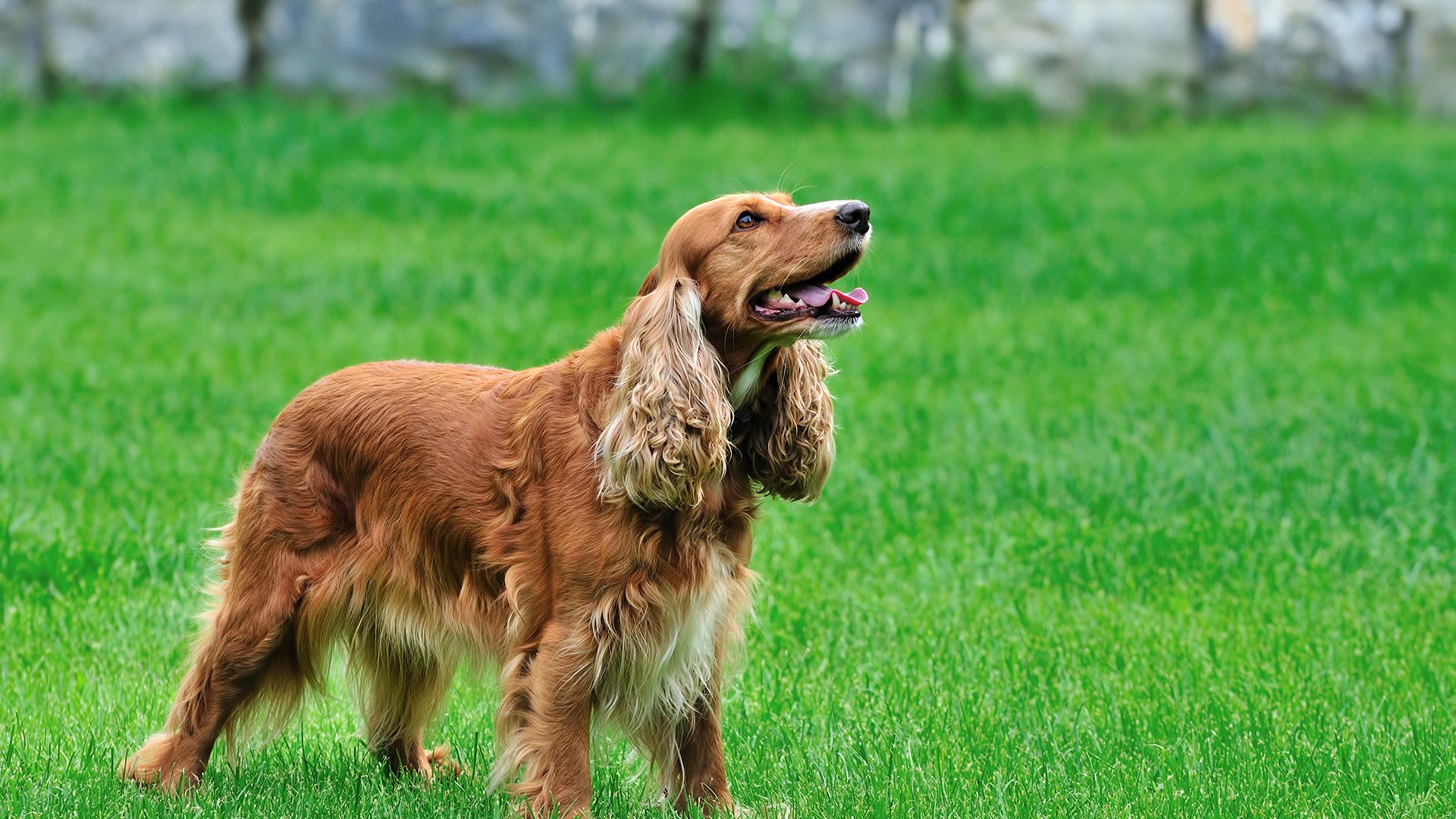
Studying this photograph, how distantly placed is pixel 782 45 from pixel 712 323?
39.9ft

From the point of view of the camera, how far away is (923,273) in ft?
37.7

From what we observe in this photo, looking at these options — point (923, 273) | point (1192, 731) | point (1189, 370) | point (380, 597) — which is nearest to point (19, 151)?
point (923, 273)

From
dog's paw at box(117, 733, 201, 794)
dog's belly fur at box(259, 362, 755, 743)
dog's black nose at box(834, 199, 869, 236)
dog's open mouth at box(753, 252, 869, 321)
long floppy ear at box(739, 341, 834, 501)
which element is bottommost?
dog's paw at box(117, 733, 201, 794)

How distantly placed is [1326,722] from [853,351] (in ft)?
17.1

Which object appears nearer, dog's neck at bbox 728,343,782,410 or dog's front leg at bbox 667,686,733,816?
dog's neck at bbox 728,343,782,410

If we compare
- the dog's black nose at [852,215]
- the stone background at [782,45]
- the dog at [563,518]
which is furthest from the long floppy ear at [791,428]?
the stone background at [782,45]

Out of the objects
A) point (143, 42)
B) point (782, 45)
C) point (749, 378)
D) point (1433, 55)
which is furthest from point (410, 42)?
point (749, 378)

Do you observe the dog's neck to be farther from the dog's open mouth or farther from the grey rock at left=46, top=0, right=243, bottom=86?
the grey rock at left=46, top=0, right=243, bottom=86

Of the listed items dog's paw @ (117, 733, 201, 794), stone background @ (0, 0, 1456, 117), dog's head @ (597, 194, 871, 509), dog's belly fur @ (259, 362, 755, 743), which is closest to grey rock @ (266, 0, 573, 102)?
stone background @ (0, 0, 1456, 117)

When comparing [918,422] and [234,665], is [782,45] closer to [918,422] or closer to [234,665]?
[918,422]

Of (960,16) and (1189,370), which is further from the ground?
(960,16)

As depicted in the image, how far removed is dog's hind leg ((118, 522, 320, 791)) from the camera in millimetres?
4410

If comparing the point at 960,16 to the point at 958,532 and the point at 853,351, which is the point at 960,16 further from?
the point at 958,532

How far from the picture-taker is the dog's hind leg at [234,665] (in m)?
4.41
